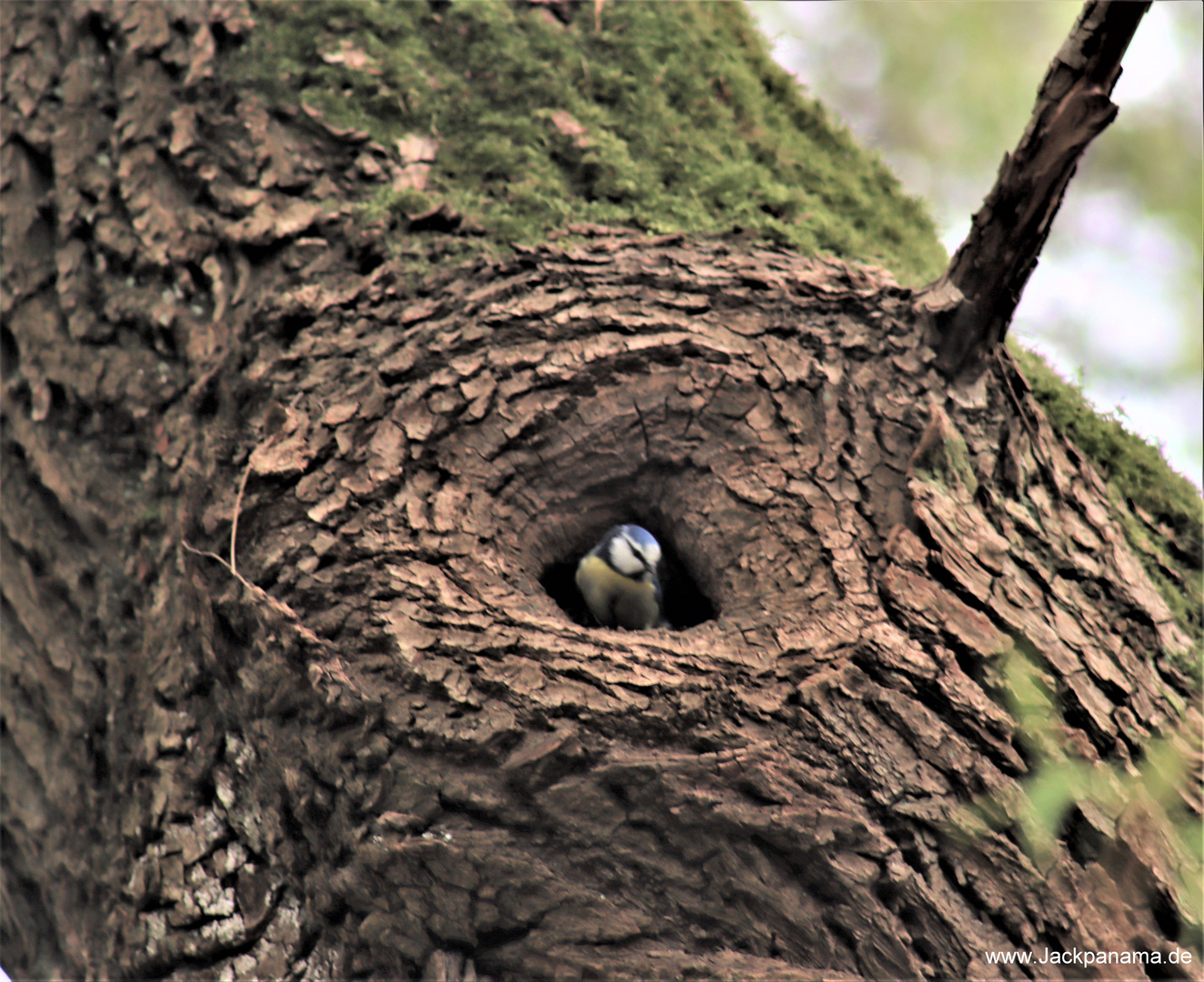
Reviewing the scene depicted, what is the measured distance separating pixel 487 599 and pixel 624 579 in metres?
1.16

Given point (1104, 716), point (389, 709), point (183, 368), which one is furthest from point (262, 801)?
point (1104, 716)

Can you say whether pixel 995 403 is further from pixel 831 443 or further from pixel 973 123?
pixel 973 123

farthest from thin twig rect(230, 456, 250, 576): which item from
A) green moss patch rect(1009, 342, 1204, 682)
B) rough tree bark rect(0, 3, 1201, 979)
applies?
green moss patch rect(1009, 342, 1204, 682)

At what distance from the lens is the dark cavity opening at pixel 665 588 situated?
288cm

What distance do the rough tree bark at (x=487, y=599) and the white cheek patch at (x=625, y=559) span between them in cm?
13

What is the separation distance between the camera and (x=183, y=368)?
7.75 feet

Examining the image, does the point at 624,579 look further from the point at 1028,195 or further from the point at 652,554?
the point at 1028,195

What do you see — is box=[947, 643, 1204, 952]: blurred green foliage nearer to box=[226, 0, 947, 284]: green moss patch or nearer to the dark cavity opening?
→ the dark cavity opening

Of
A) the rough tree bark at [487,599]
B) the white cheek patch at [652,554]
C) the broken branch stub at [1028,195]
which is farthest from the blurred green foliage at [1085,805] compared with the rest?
the white cheek patch at [652,554]

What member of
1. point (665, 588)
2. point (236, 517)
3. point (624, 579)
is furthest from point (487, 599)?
point (665, 588)

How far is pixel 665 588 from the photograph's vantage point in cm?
317

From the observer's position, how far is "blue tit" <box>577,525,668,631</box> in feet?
9.30

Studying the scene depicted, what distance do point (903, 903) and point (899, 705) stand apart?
1.13 ft

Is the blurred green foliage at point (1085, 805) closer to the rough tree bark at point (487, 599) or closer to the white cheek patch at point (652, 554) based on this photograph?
the rough tree bark at point (487, 599)
